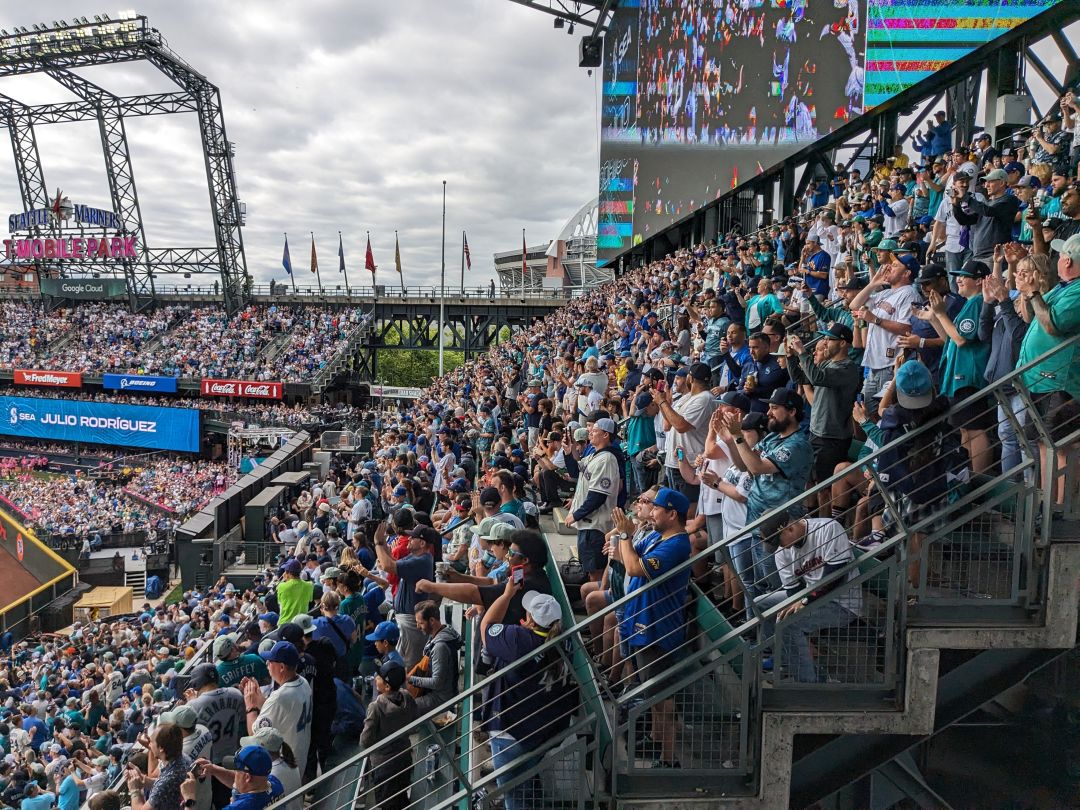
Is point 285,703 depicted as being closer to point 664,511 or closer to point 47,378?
point 664,511

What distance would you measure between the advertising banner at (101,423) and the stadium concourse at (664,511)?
28.4 metres

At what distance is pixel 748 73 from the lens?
57.2 ft

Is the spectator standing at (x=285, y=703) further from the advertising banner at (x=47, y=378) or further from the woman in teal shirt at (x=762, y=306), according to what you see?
the advertising banner at (x=47, y=378)

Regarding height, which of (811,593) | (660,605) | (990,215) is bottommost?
(660,605)

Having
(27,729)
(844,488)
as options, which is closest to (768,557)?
(844,488)

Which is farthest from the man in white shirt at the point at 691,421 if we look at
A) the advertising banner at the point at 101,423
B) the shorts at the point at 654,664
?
the advertising banner at the point at 101,423

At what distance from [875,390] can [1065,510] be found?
6.44ft

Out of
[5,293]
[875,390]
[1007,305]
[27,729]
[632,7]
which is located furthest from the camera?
[5,293]

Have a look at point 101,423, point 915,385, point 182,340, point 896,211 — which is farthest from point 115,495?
point 915,385

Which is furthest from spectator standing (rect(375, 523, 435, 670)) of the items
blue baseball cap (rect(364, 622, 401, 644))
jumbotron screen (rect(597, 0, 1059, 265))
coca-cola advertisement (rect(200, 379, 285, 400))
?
coca-cola advertisement (rect(200, 379, 285, 400))

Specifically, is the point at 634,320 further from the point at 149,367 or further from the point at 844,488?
the point at 149,367

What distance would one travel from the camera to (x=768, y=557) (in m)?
4.30

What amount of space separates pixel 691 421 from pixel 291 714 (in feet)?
11.5

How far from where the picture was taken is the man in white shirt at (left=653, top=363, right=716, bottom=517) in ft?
20.0
